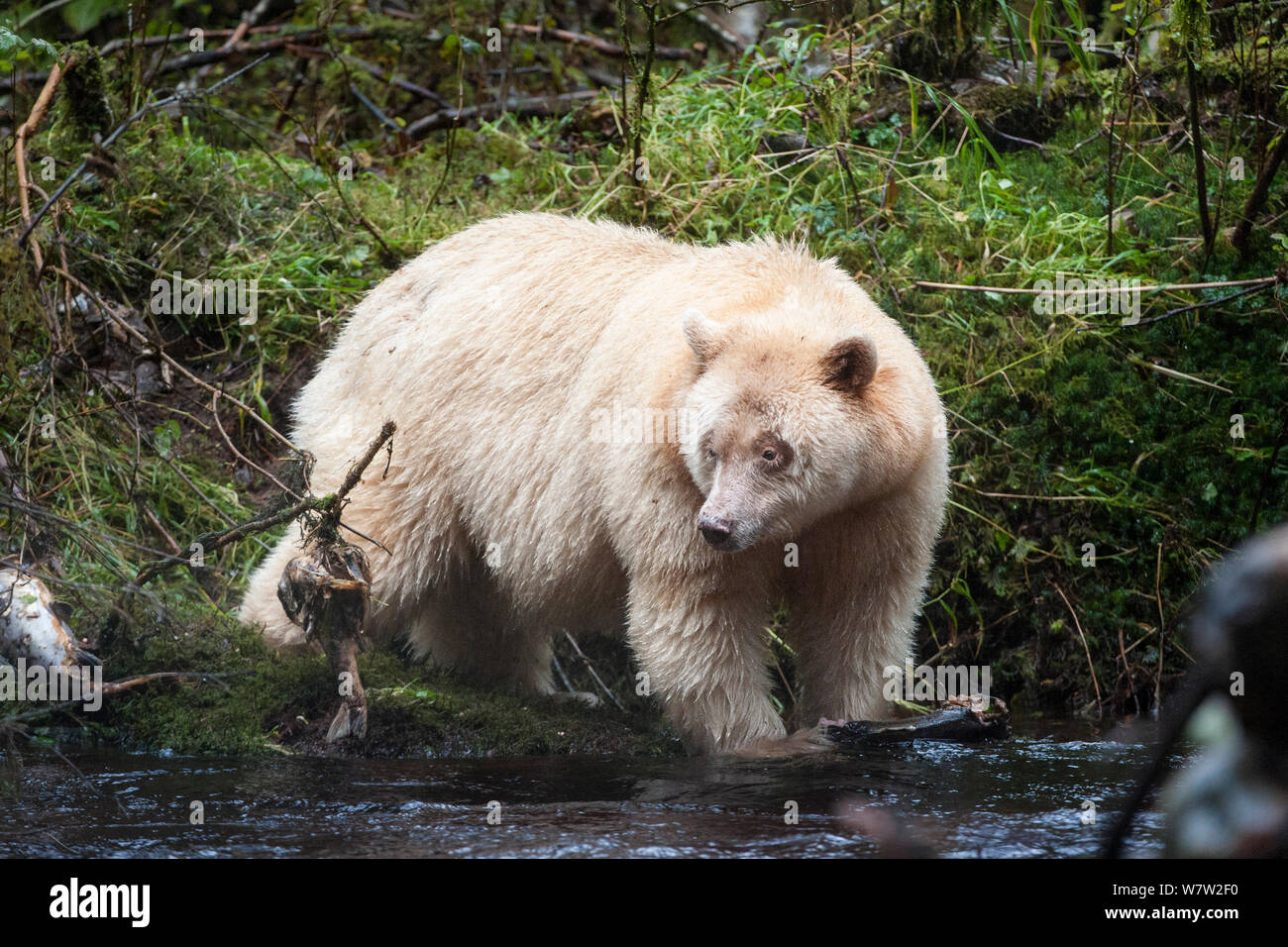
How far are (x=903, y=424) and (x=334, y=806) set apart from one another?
2.71 meters

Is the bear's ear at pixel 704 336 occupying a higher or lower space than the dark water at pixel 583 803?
higher

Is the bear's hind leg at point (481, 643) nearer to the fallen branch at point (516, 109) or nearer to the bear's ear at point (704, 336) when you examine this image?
the bear's ear at point (704, 336)

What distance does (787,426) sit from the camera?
490 centimetres

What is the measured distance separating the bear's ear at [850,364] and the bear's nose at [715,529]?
78 centimetres

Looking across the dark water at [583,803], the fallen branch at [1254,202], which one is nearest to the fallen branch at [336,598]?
the dark water at [583,803]

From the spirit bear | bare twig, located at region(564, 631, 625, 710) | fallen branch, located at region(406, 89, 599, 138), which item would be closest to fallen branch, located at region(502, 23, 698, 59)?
fallen branch, located at region(406, 89, 599, 138)

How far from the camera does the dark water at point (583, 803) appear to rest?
3.93 m

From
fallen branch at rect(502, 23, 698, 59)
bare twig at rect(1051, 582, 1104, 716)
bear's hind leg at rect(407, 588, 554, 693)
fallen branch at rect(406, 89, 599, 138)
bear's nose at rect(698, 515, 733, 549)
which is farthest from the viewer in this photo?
fallen branch at rect(502, 23, 698, 59)

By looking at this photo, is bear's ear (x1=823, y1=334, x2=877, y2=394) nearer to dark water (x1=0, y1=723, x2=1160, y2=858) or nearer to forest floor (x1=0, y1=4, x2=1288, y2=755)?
dark water (x1=0, y1=723, x2=1160, y2=858)

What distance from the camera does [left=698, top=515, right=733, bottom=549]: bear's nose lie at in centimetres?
468

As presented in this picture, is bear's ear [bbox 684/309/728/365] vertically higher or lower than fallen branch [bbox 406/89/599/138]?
lower

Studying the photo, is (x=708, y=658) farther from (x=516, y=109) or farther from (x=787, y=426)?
(x=516, y=109)

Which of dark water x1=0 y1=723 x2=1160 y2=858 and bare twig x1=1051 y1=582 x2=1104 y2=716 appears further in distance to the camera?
bare twig x1=1051 y1=582 x2=1104 y2=716

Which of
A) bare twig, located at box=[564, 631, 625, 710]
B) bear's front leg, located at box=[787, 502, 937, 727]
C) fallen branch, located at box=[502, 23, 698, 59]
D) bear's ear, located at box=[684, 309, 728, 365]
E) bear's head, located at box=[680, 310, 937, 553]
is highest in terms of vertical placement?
fallen branch, located at box=[502, 23, 698, 59]
